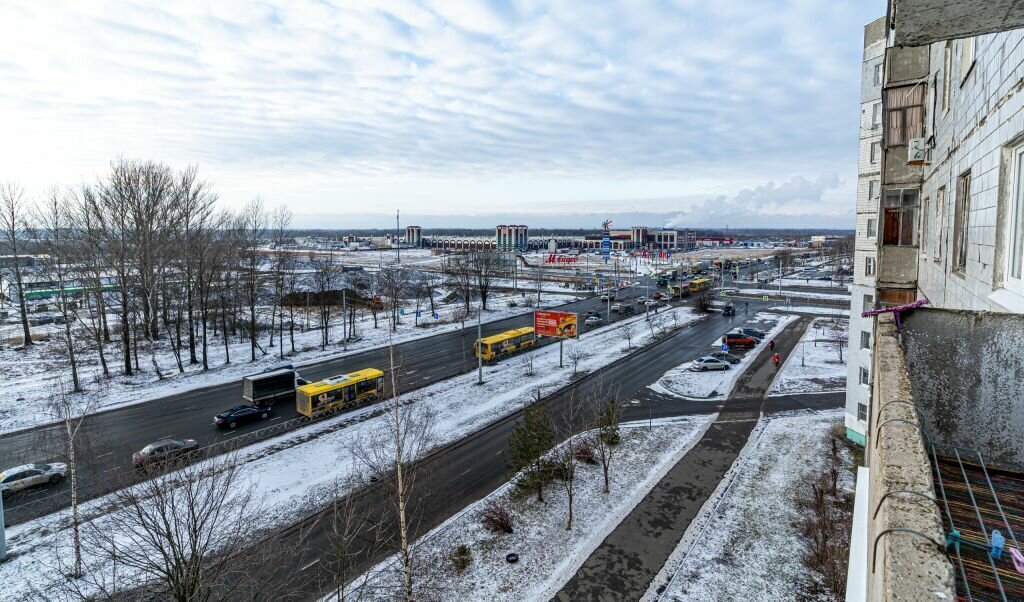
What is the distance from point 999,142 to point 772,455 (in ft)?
67.0

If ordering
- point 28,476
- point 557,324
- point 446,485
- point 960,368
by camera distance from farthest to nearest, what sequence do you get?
point 557,324 → point 446,485 → point 28,476 → point 960,368

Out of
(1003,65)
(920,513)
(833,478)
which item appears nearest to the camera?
(920,513)

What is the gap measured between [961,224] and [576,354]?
32.2 metres

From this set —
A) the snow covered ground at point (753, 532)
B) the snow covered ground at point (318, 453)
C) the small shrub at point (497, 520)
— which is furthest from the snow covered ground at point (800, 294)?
the small shrub at point (497, 520)

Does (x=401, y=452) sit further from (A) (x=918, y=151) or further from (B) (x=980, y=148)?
(A) (x=918, y=151)

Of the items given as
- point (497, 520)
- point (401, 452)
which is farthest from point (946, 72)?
point (497, 520)

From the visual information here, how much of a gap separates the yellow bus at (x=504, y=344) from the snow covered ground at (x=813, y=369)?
18.7m

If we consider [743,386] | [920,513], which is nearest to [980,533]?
[920,513]

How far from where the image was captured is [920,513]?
2.25m

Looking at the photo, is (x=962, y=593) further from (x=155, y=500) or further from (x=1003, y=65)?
(x=155, y=500)

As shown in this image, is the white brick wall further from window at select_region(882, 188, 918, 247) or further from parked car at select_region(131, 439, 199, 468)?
parked car at select_region(131, 439, 199, 468)

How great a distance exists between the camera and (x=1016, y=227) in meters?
4.32

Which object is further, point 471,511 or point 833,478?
point 833,478

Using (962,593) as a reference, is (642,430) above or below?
below
